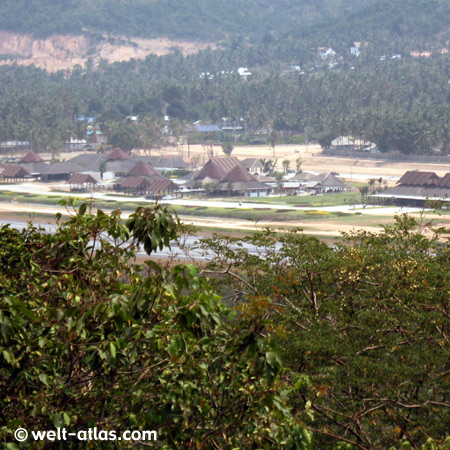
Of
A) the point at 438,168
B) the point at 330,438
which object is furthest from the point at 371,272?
the point at 438,168

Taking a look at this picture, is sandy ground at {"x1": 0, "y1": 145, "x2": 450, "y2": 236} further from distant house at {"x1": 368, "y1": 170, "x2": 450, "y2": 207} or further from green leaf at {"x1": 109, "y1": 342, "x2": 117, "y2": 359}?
green leaf at {"x1": 109, "y1": 342, "x2": 117, "y2": 359}

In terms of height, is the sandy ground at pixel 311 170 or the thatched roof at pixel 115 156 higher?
the thatched roof at pixel 115 156

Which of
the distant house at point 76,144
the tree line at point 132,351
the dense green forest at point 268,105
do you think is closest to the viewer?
the tree line at point 132,351

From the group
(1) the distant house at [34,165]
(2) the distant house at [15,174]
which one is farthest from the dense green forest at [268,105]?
(2) the distant house at [15,174]

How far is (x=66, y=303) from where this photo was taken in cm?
1030

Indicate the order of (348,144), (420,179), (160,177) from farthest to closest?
1. (348,144)
2. (160,177)
3. (420,179)

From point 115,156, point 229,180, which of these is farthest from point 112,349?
point 115,156

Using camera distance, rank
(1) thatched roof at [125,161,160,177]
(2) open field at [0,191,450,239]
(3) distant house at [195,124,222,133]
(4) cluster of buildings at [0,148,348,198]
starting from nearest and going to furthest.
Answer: (2) open field at [0,191,450,239], (4) cluster of buildings at [0,148,348,198], (1) thatched roof at [125,161,160,177], (3) distant house at [195,124,222,133]

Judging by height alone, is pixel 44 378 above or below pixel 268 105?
below

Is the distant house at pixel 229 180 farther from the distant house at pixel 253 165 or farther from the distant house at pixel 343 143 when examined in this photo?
the distant house at pixel 343 143

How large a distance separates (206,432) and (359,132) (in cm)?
11753

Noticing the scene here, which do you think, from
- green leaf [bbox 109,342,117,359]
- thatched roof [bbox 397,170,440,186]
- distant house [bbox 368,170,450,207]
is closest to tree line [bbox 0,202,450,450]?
green leaf [bbox 109,342,117,359]

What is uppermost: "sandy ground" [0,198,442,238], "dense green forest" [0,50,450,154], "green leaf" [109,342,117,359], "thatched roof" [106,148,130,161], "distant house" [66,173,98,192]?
"dense green forest" [0,50,450,154]

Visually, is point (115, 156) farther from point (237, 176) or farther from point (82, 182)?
point (237, 176)
